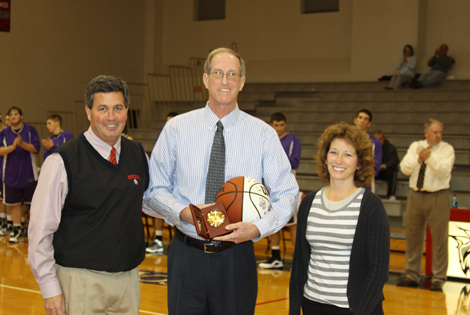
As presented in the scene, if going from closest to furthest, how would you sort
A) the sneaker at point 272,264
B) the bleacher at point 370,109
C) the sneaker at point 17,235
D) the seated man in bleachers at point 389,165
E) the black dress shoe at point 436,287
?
the black dress shoe at point 436,287 < the sneaker at point 272,264 < the sneaker at point 17,235 < the seated man in bleachers at point 389,165 < the bleacher at point 370,109

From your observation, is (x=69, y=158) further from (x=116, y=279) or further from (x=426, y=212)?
(x=426, y=212)

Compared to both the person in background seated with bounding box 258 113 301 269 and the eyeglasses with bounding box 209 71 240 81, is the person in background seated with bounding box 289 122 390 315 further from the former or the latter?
the person in background seated with bounding box 258 113 301 269

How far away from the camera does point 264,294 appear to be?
5.07 meters

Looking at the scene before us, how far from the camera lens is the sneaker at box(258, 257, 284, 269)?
6.24 m

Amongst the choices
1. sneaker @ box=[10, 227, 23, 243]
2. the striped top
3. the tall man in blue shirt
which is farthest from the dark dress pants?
sneaker @ box=[10, 227, 23, 243]

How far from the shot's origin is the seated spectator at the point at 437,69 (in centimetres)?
1105

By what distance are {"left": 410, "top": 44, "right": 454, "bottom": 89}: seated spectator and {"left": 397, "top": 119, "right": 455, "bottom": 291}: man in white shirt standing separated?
5.83 meters

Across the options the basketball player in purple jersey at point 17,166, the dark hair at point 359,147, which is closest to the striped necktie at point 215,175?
the dark hair at point 359,147

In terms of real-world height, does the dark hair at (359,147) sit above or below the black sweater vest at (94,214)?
above

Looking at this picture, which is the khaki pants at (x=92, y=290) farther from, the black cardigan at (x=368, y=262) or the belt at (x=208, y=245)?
the black cardigan at (x=368, y=262)

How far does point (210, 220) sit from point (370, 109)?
372 inches

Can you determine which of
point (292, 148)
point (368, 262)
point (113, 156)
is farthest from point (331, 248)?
point (292, 148)

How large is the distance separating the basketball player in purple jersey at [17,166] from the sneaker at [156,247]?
2.05 meters

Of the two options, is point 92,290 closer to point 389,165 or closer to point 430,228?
point 430,228
